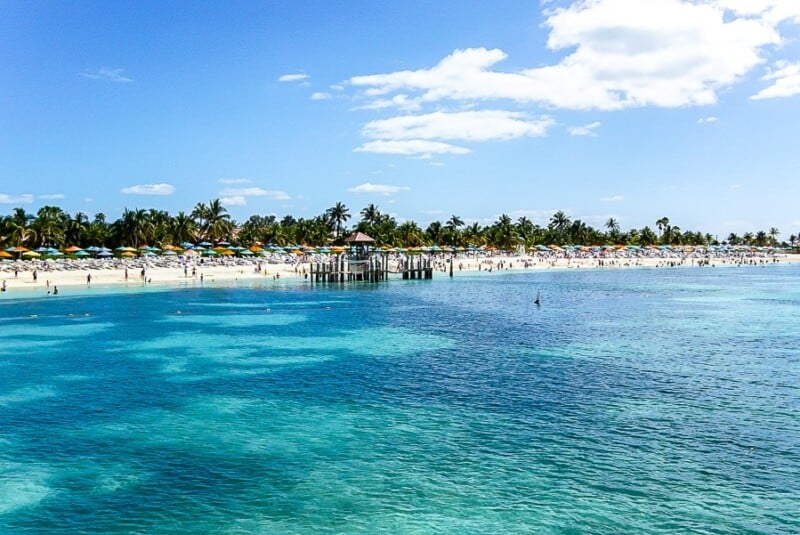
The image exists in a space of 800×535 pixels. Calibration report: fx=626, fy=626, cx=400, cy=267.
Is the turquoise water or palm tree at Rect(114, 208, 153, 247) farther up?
palm tree at Rect(114, 208, 153, 247)

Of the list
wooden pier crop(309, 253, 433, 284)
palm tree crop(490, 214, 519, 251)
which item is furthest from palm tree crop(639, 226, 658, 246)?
wooden pier crop(309, 253, 433, 284)

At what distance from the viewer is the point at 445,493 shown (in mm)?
13945

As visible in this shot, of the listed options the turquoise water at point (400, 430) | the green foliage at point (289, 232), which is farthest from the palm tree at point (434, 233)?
the turquoise water at point (400, 430)

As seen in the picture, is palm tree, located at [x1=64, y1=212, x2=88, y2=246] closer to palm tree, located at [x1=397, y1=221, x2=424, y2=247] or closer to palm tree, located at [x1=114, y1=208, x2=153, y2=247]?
palm tree, located at [x1=114, y1=208, x2=153, y2=247]

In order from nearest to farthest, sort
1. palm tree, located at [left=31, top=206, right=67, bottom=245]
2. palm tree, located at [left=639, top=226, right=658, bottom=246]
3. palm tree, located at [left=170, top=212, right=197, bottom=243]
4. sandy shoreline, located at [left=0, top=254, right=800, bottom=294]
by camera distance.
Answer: sandy shoreline, located at [left=0, top=254, right=800, bottom=294] < palm tree, located at [left=31, top=206, right=67, bottom=245] < palm tree, located at [left=170, top=212, right=197, bottom=243] < palm tree, located at [left=639, top=226, right=658, bottom=246]

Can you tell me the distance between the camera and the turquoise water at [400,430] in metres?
13.1

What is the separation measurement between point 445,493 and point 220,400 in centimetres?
1093

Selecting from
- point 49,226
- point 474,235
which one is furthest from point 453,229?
point 49,226

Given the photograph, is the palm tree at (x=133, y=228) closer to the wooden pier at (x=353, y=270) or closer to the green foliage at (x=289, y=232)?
the green foliage at (x=289, y=232)

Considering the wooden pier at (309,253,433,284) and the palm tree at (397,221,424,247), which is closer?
the wooden pier at (309,253,433,284)

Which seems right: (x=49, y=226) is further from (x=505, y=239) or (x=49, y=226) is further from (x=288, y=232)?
(x=505, y=239)

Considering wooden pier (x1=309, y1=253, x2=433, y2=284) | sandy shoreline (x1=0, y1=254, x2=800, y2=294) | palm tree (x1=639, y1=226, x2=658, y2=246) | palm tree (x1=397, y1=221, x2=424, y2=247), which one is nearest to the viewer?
sandy shoreline (x1=0, y1=254, x2=800, y2=294)

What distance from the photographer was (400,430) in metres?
18.4

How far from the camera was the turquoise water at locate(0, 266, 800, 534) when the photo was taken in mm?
13086
